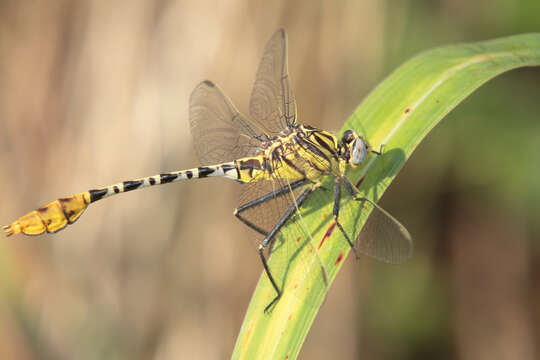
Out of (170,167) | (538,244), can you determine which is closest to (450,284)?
(538,244)

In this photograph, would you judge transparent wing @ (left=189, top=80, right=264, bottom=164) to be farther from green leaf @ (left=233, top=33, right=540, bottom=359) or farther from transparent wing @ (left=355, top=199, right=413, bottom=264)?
transparent wing @ (left=355, top=199, right=413, bottom=264)

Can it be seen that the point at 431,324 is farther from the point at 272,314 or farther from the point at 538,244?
the point at 272,314

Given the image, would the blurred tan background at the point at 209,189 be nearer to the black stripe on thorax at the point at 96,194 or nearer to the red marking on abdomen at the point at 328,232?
the black stripe on thorax at the point at 96,194

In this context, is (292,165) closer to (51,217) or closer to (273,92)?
(273,92)

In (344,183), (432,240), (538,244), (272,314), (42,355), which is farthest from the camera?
(432,240)

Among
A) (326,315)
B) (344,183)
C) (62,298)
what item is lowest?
(326,315)

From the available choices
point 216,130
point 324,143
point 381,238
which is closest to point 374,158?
point 324,143

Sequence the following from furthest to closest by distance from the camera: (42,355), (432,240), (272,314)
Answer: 1. (432,240)
2. (42,355)
3. (272,314)
